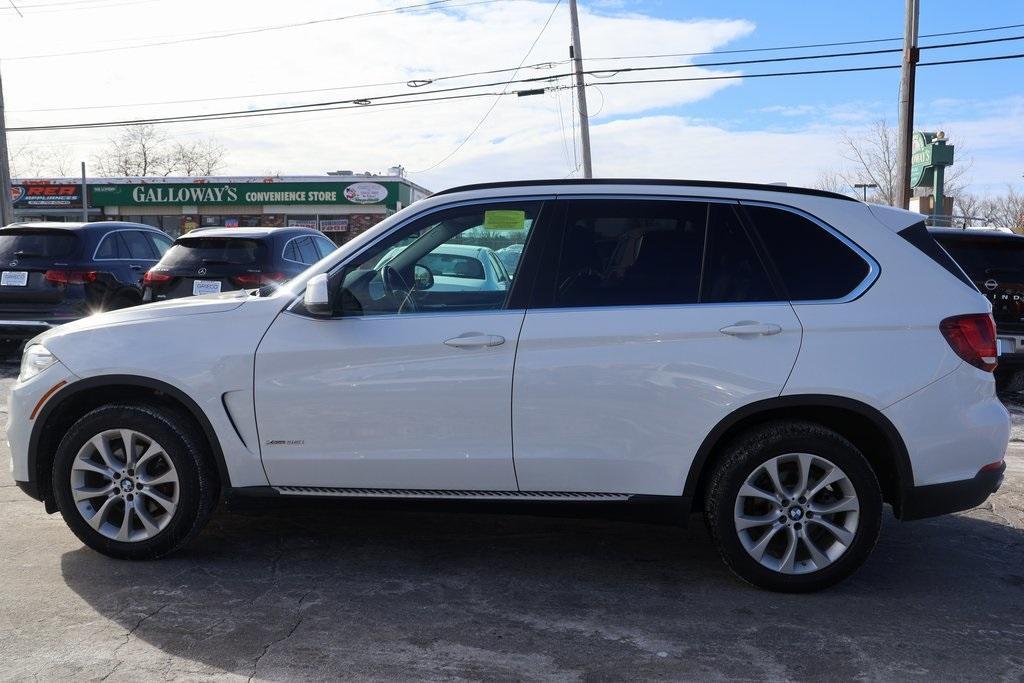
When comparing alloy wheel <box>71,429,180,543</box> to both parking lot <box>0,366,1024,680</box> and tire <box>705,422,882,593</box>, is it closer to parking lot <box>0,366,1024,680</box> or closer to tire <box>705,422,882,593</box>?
parking lot <box>0,366,1024,680</box>

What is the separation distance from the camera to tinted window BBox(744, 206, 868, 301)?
4.27m

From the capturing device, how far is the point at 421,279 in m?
4.47

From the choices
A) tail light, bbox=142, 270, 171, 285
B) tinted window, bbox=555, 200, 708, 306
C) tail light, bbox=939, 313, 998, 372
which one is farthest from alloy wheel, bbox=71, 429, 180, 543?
tail light, bbox=142, 270, 171, 285

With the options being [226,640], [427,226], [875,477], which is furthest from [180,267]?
[875,477]

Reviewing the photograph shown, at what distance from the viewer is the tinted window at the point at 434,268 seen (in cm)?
439

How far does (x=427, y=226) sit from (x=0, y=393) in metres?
6.93

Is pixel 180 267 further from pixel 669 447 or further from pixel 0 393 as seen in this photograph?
pixel 669 447

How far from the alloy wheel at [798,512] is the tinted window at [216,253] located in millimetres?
7585

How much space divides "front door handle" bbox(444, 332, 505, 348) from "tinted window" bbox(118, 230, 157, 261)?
888cm

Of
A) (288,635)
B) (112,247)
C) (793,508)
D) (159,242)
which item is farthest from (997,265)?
(159,242)

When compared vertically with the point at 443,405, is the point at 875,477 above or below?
below

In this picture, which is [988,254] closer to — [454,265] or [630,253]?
[630,253]

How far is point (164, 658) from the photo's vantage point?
3.59 meters

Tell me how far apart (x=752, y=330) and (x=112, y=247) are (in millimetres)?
9513
